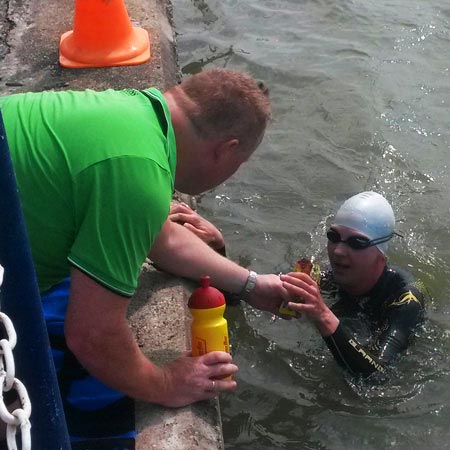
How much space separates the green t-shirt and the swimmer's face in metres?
2.09

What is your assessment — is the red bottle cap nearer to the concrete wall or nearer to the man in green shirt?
the man in green shirt

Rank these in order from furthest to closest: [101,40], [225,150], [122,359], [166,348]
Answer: [101,40] → [166,348] → [225,150] → [122,359]

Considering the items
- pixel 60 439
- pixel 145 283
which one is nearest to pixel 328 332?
pixel 145 283

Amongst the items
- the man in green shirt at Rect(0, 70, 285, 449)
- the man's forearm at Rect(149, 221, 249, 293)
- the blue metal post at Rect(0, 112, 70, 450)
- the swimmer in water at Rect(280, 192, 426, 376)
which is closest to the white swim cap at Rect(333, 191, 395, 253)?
the swimmer in water at Rect(280, 192, 426, 376)

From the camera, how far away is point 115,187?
127 inches

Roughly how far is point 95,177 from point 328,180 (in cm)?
442

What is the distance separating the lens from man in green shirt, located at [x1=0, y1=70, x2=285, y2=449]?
10.7 feet

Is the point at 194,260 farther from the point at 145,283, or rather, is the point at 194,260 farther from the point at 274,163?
the point at 274,163

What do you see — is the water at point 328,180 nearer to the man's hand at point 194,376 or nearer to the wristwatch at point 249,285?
the wristwatch at point 249,285

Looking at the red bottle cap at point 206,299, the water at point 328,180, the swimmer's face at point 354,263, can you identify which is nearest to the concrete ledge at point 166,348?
the red bottle cap at point 206,299

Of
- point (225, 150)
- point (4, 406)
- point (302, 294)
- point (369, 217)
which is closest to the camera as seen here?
point (4, 406)

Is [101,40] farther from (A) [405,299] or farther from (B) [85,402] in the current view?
(B) [85,402]

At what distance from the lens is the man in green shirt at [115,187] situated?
327 centimetres

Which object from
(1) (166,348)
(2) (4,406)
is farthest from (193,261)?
(2) (4,406)
